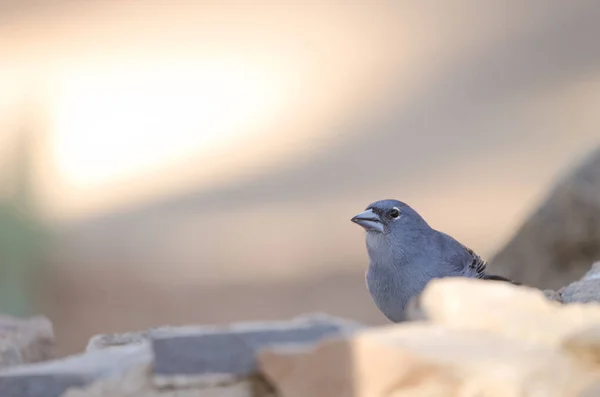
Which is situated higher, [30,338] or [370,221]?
[370,221]

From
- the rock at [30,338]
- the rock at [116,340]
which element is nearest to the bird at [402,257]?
the rock at [116,340]

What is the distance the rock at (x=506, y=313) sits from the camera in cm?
183

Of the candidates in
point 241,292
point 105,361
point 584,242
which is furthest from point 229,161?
point 105,361

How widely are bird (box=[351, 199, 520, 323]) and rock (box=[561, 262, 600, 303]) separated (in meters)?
0.32

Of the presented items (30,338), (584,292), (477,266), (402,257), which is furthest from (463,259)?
(30,338)

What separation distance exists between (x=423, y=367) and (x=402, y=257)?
176cm

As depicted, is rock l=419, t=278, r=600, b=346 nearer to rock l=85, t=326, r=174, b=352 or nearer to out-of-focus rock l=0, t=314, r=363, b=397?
out-of-focus rock l=0, t=314, r=363, b=397

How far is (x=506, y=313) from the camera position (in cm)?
188

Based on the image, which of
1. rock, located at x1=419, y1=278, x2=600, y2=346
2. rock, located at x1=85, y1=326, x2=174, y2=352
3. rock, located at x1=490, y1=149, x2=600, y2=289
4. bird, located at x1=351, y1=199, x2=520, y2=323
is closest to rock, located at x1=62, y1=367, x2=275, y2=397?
rock, located at x1=419, y1=278, x2=600, y2=346

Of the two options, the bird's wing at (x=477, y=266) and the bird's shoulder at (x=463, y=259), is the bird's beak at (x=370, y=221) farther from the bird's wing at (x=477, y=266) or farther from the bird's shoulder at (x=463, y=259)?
the bird's wing at (x=477, y=266)

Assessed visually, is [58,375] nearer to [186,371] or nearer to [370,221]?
[186,371]

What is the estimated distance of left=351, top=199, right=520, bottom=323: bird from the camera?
3332mm

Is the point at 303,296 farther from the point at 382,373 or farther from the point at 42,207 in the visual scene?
the point at 382,373

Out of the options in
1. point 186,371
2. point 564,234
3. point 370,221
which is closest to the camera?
point 186,371
